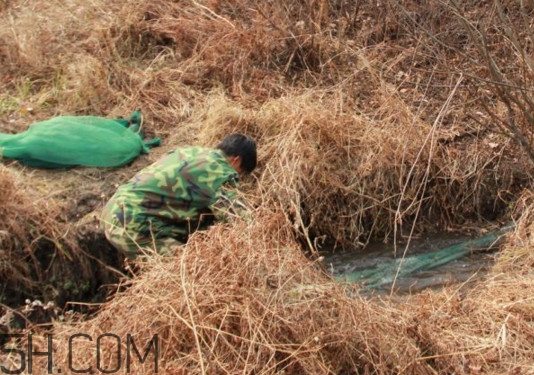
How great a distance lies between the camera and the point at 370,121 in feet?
26.7

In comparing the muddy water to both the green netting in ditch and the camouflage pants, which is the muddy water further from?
the camouflage pants

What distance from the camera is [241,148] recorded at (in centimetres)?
632

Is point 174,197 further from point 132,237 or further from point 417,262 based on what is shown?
point 417,262

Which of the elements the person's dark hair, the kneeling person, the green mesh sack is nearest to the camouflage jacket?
the kneeling person

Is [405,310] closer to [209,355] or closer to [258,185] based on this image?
[209,355]

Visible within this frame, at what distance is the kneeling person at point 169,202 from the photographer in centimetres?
601

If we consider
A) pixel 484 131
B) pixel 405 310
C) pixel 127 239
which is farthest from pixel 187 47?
pixel 405 310

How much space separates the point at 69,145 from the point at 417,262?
2917mm

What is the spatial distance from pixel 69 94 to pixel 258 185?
2264 millimetres

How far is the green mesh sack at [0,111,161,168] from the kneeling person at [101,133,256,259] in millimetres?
1324

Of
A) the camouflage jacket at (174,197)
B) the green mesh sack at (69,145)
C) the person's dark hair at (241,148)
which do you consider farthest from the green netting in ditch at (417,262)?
the green mesh sack at (69,145)

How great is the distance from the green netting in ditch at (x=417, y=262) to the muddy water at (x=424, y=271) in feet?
0.16

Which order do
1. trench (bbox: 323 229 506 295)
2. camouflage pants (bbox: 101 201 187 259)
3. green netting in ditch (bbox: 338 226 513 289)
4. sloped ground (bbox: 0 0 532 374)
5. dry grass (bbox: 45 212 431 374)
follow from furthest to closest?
green netting in ditch (bbox: 338 226 513 289)
trench (bbox: 323 229 506 295)
camouflage pants (bbox: 101 201 187 259)
sloped ground (bbox: 0 0 532 374)
dry grass (bbox: 45 212 431 374)

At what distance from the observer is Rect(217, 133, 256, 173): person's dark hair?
6320 mm
